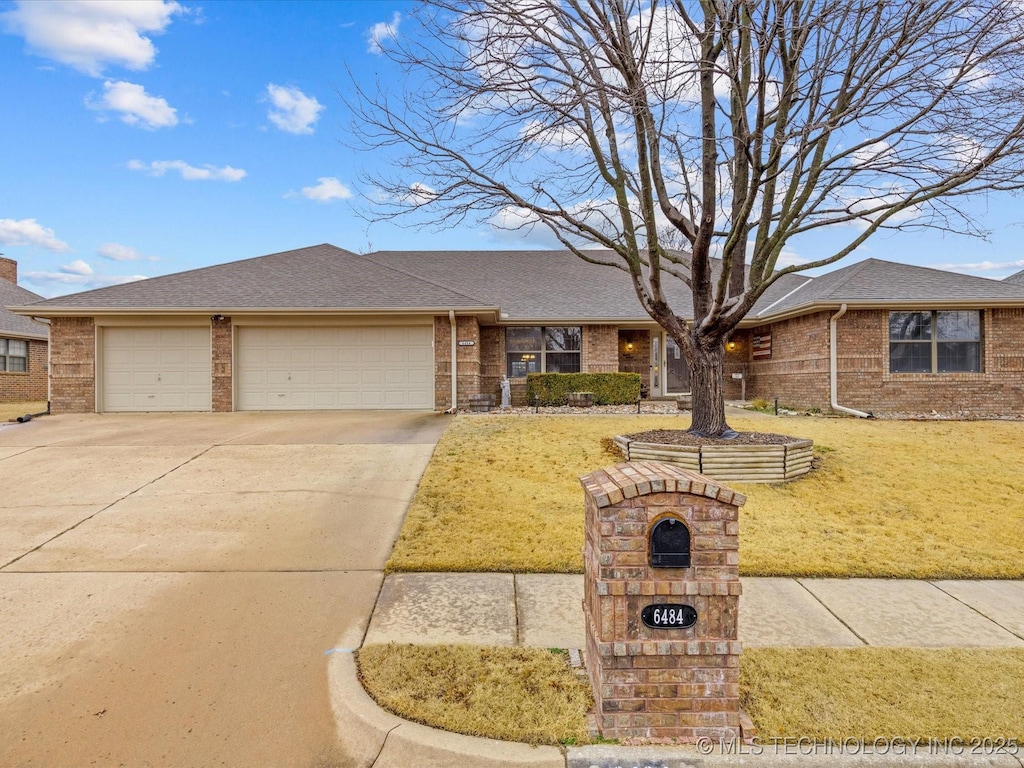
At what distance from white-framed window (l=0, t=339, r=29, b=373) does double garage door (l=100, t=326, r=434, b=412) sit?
9.77 metres

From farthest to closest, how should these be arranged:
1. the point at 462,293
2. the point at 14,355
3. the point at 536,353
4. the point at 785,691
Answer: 1. the point at 14,355
2. the point at 536,353
3. the point at 462,293
4. the point at 785,691

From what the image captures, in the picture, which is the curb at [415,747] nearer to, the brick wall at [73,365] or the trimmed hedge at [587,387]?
the trimmed hedge at [587,387]

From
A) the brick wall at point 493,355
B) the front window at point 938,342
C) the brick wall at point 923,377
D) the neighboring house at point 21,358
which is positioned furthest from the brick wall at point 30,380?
the front window at point 938,342

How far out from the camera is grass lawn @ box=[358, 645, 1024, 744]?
7.64 ft

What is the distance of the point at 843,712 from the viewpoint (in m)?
2.44

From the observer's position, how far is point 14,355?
19.0 meters

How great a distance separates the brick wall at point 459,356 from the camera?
13234 mm

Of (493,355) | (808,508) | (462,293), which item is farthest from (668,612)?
(493,355)

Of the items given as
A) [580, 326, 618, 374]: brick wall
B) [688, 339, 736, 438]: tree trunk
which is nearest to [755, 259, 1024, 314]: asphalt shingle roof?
[580, 326, 618, 374]: brick wall

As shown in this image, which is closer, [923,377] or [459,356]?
[923,377]

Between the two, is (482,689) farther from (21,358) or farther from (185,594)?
(21,358)

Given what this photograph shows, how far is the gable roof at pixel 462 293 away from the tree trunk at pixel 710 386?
20.9 ft

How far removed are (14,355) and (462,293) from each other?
1790cm

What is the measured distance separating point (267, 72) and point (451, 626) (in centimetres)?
1237
